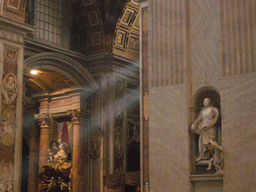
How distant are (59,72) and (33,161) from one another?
12.7ft

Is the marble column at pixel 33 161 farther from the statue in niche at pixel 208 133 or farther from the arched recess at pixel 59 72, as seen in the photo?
the statue in niche at pixel 208 133

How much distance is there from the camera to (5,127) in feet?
42.2

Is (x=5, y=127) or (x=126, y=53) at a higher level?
(x=126, y=53)

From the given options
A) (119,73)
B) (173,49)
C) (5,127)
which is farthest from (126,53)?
(173,49)

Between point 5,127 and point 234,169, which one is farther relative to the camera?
point 5,127

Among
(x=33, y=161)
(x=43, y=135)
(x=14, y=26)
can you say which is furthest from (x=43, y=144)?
(x=14, y=26)

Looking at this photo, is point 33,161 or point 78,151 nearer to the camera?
point 78,151

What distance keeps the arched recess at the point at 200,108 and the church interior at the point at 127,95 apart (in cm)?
2

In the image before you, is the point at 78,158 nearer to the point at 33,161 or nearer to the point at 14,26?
the point at 33,161

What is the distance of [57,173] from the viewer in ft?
55.2

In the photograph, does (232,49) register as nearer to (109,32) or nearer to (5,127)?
(5,127)

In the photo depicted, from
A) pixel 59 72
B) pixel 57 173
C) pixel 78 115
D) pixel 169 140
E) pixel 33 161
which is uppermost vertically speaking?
pixel 59 72

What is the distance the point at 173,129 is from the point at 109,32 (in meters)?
8.56

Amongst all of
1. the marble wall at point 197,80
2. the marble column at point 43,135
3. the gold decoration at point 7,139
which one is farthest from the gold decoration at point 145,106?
the marble column at point 43,135
